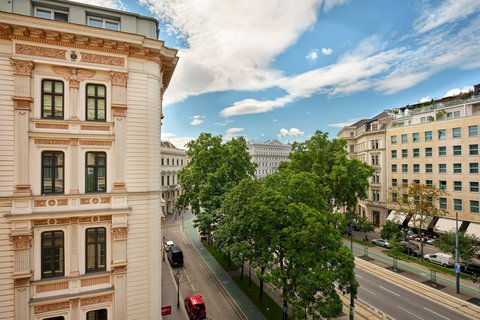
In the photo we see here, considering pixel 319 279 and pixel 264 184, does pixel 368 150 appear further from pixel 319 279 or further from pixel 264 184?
pixel 319 279

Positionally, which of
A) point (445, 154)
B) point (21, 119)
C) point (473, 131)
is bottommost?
point (445, 154)

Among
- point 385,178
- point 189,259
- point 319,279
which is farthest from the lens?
point 385,178

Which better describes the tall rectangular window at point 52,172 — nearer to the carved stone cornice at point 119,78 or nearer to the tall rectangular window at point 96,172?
the tall rectangular window at point 96,172

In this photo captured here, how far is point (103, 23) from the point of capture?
1537cm

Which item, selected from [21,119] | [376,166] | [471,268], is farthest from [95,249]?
[376,166]

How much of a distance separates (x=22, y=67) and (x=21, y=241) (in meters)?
8.37

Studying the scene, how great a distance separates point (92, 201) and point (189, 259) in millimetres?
25467

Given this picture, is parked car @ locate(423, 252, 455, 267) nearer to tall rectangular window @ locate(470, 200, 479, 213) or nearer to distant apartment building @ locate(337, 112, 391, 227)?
tall rectangular window @ locate(470, 200, 479, 213)

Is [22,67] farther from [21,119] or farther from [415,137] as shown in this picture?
[415,137]

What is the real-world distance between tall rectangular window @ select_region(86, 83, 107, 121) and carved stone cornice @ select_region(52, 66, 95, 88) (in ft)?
1.74

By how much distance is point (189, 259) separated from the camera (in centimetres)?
3712

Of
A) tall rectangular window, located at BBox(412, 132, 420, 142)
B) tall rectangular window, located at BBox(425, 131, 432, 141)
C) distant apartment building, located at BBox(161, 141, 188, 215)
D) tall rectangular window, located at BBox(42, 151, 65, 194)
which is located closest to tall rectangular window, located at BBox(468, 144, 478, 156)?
tall rectangular window, located at BBox(425, 131, 432, 141)

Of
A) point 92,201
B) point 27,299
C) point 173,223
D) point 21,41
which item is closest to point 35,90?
point 21,41

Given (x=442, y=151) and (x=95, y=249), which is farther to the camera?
(x=442, y=151)
